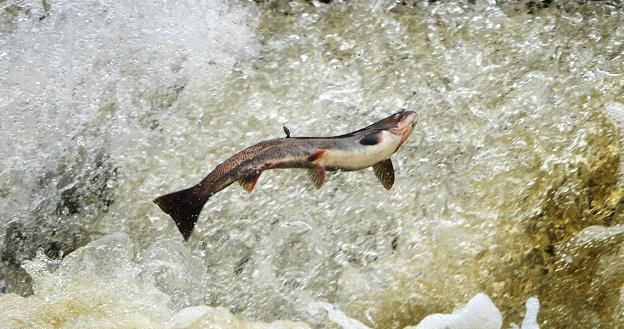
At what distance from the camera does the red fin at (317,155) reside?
2154mm

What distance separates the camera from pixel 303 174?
2537 mm

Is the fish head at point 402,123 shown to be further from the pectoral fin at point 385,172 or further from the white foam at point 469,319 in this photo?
the white foam at point 469,319

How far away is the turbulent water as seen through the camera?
2445mm

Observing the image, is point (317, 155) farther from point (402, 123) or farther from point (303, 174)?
point (303, 174)

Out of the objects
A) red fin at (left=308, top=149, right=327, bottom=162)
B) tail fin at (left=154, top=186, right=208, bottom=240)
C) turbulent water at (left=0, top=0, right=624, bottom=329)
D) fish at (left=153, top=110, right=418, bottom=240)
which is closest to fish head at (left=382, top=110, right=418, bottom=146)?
fish at (left=153, top=110, right=418, bottom=240)

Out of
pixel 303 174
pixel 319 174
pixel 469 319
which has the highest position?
pixel 319 174

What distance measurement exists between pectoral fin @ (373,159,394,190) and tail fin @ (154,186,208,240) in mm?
384

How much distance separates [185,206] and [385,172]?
45cm

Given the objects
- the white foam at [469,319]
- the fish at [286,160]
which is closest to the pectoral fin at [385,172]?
the fish at [286,160]

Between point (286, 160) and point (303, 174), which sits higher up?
point (286, 160)

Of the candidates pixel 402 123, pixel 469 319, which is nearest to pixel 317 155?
pixel 402 123

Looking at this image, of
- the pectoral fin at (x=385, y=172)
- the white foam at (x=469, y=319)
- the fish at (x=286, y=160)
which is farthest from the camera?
the white foam at (x=469, y=319)

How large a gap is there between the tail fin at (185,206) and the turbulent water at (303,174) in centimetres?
30

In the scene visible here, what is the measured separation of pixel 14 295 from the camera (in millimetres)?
2430
